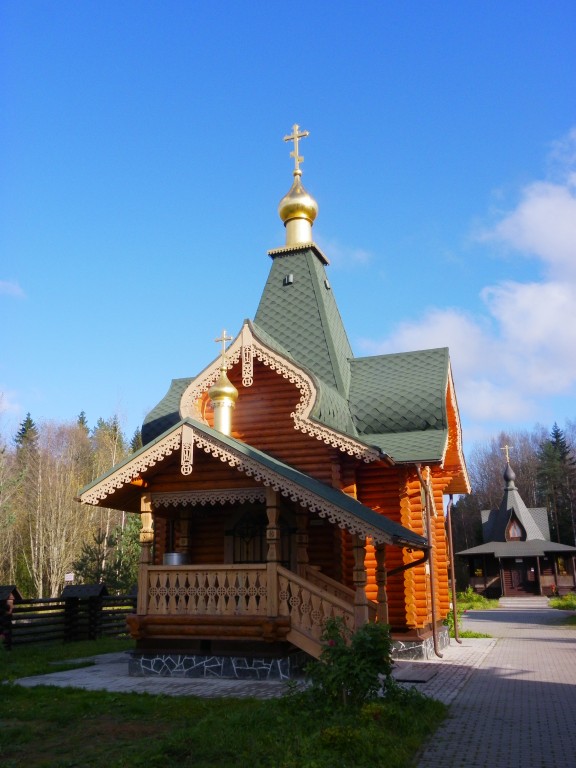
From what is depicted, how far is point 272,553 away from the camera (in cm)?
907

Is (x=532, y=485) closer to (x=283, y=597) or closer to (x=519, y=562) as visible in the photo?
(x=519, y=562)

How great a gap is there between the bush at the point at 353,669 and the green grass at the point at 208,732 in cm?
17

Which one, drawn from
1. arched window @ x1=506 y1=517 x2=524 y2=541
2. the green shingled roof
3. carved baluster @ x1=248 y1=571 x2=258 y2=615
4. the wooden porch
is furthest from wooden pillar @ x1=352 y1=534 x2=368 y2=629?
arched window @ x1=506 y1=517 x2=524 y2=541

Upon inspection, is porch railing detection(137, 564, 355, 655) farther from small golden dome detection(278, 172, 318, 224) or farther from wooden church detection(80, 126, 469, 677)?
small golden dome detection(278, 172, 318, 224)

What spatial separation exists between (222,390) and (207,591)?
3.53 metres

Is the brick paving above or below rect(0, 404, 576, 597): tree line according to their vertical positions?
below

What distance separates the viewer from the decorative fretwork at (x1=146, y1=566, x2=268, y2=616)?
9.12 m

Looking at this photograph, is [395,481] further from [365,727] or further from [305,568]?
[365,727]

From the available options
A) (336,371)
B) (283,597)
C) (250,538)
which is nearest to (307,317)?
(336,371)

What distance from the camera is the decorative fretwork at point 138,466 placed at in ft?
31.4

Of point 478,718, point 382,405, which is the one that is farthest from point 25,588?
point 478,718

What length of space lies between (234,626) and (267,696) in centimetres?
152

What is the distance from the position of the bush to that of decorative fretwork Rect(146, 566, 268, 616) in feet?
8.25

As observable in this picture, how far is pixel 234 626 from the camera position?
29.8 ft
